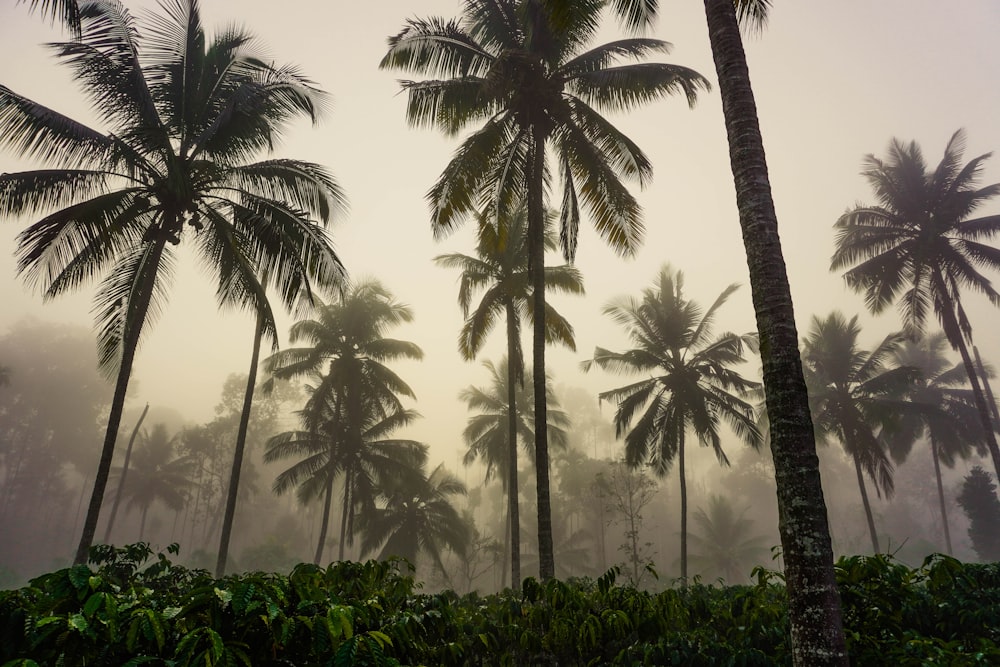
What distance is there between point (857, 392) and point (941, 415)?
378 centimetres

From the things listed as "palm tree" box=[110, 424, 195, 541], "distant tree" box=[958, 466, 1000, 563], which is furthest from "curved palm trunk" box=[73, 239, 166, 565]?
"distant tree" box=[958, 466, 1000, 563]

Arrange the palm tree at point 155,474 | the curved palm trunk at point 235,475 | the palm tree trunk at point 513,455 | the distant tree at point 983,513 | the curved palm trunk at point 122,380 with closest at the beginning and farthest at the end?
the curved palm trunk at point 122,380 → the curved palm trunk at point 235,475 → the palm tree trunk at point 513,455 → the distant tree at point 983,513 → the palm tree at point 155,474

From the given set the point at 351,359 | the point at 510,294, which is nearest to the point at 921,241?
the point at 510,294

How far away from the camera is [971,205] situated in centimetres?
2030

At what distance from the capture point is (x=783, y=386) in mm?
4078

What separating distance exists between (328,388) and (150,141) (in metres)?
14.7

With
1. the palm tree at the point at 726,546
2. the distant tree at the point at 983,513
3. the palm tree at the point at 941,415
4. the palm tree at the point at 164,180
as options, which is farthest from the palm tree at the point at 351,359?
the distant tree at the point at 983,513

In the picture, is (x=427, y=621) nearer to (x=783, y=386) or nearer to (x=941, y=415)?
(x=783, y=386)

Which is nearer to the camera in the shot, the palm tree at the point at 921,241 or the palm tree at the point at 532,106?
the palm tree at the point at 532,106

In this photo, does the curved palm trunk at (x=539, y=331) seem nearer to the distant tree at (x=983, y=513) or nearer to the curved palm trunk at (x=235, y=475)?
the curved palm trunk at (x=235, y=475)

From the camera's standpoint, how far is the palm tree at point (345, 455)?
24203 mm

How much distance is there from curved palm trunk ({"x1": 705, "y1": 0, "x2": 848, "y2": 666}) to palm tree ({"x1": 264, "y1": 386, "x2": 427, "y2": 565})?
2173 cm

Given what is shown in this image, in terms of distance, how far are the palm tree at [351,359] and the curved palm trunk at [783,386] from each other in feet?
67.2

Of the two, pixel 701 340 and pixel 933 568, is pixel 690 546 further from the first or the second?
pixel 933 568
